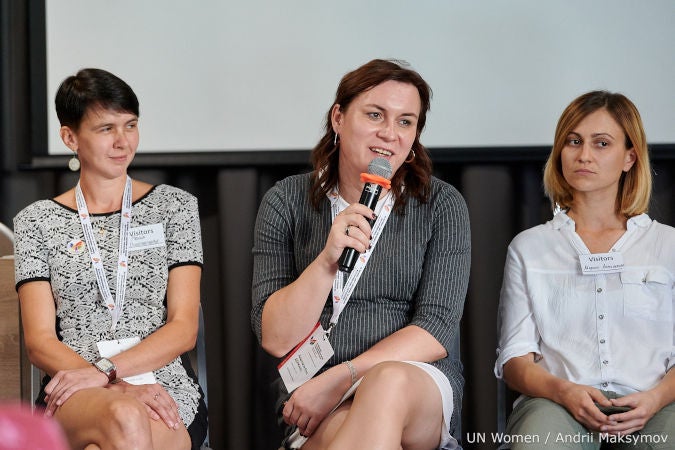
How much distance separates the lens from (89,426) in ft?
6.52

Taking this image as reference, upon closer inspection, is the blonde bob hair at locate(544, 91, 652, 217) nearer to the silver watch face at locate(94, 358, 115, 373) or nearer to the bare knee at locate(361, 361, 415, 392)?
the bare knee at locate(361, 361, 415, 392)

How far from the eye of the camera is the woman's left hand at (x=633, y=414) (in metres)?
2.10

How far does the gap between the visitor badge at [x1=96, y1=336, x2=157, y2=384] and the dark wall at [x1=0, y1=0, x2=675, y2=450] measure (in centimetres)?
94


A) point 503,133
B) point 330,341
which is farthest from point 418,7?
point 330,341

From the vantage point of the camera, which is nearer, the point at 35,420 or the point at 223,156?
the point at 35,420

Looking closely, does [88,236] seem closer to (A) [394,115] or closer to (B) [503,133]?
(A) [394,115]

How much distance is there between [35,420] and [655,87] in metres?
2.97

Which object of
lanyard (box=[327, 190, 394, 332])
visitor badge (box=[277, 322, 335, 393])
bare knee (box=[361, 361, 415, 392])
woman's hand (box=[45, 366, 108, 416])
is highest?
lanyard (box=[327, 190, 394, 332])

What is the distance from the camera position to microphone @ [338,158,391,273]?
1.80 m

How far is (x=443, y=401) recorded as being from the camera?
78.2 inches

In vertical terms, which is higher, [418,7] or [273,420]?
[418,7]

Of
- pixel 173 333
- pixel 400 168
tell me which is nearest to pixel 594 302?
pixel 400 168

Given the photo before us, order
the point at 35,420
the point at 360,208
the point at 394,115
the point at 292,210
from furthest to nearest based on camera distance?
the point at 292,210 → the point at 394,115 → the point at 360,208 → the point at 35,420

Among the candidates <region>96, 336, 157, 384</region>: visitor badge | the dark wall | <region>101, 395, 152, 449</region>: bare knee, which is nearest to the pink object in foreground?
<region>101, 395, 152, 449</region>: bare knee
